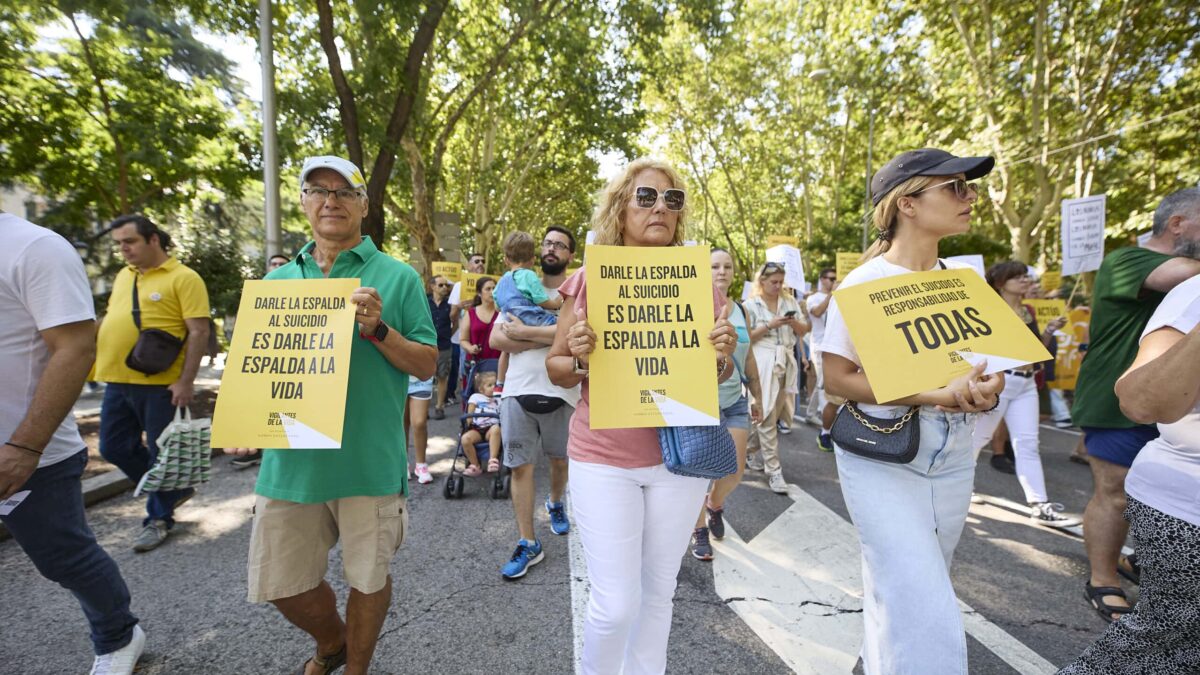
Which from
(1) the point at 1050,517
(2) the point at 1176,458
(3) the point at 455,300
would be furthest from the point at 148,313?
(1) the point at 1050,517

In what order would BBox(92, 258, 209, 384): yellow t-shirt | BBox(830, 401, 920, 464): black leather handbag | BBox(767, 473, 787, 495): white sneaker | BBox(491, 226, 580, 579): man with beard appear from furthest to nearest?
BBox(767, 473, 787, 495): white sneaker, BBox(92, 258, 209, 384): yellow t-shirt, BBox(491, 226, 580, 579): man with beard, BBox(830, 401, 920, 464): black leather handbag

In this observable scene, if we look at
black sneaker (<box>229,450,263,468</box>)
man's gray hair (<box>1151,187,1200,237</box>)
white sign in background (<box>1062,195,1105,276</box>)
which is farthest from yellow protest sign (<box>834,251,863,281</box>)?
black sneaker (<box>229,450,263,468</box>)

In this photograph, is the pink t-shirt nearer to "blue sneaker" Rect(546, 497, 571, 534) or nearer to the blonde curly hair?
the blonde curly hair

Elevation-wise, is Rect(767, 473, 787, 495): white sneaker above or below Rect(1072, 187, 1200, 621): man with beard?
below

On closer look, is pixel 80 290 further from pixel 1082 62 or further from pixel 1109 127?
pixel 1109 127

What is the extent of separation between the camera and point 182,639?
2.65 metres

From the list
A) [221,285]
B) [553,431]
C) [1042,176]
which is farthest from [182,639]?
[1042,176]

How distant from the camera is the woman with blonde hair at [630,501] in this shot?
1.88 m

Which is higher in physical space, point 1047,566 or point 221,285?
point 221,285

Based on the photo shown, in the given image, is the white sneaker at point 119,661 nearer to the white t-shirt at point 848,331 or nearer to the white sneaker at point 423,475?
the white sneaker at point 423,475

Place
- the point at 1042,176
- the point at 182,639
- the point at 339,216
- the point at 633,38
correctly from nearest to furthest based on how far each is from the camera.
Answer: the point at 339,216, the point at 182,639, the point at 633,38, the point at 1042,176

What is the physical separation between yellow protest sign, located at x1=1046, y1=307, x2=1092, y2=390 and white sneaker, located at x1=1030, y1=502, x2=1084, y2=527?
302cm

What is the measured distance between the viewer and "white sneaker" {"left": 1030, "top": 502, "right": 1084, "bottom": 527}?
4.25 meters

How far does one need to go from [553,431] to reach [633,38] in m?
11.7
